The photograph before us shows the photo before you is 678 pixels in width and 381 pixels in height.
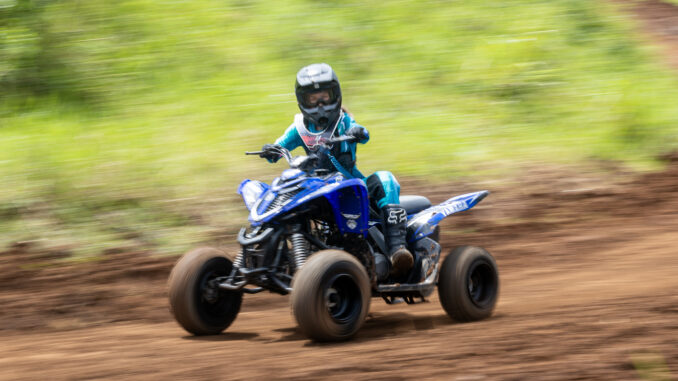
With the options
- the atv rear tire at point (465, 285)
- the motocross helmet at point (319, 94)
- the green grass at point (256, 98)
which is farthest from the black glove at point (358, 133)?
the green grass at point (256, 98)

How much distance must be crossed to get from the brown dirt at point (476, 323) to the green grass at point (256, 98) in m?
1.09

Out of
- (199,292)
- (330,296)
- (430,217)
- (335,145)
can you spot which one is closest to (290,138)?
(335,145)

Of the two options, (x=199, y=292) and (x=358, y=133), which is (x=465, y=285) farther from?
(x=199, y=292)

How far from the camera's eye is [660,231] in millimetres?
11547

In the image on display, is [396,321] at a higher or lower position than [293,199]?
lower

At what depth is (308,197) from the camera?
6.55 m

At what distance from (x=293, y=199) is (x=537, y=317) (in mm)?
2296

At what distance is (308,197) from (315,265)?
688 mm

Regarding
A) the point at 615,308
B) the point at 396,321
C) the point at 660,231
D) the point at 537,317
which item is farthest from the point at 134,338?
the point at 660,231

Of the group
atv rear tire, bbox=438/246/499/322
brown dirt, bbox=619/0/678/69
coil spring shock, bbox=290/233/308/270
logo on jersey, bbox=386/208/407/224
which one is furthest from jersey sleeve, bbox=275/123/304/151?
brown dirt, bbox=619/0/678/69

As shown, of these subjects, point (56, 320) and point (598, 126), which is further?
point (598, 126)

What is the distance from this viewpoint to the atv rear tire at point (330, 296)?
6.00 m

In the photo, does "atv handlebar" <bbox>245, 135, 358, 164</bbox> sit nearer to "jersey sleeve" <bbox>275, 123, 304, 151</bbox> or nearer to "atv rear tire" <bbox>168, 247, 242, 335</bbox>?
"jersey sleeve" <bbox>275, 123, 304, 151</bbox>

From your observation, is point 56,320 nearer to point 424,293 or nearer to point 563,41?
point 424,293
